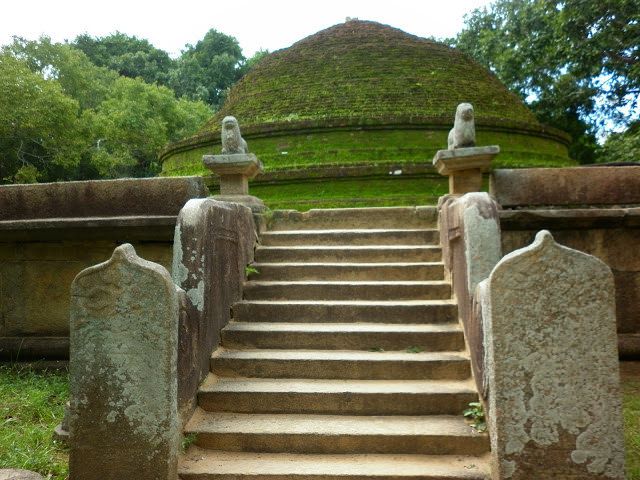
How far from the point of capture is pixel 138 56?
3372 cm

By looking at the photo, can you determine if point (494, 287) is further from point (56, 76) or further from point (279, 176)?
point (56, 76)

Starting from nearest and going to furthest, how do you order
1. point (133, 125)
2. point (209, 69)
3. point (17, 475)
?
point (17, 475) < point (133, 125) < point (209, 69)

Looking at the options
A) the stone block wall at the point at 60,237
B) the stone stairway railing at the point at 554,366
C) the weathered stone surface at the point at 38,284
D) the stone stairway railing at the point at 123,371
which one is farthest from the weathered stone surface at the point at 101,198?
the stone stairway railing at the point at 554,366

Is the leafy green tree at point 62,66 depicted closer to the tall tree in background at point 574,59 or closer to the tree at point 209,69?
the tree at point 209,69

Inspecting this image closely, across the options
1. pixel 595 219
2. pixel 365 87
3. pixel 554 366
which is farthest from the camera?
pixel 365 87

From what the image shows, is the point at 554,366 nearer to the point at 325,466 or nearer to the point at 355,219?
the point at 325,466

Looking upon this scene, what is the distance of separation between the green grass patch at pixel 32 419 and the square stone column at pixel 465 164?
12.6 feet

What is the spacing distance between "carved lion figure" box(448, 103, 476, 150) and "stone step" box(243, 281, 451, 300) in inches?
60.9

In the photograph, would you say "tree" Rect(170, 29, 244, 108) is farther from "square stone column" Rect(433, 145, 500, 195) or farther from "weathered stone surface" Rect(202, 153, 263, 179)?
"square stone column" Rect(433, 145, 500, 195)

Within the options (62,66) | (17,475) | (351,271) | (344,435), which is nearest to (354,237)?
(351,271)

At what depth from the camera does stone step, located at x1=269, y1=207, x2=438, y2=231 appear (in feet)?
17.6

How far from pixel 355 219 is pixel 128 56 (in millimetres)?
32287

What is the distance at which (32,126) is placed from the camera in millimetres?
16781

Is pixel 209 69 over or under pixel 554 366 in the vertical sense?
over
